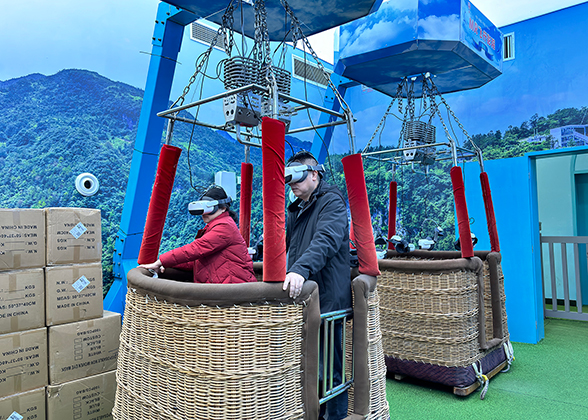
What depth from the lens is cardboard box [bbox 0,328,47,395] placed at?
2.11m

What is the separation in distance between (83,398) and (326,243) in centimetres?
171

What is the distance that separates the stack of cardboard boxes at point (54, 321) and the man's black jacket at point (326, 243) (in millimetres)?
1273

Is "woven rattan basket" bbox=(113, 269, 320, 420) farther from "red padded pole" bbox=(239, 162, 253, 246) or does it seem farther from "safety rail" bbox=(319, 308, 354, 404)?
"red padded pole" bbox=(239, 162, 253, 246)

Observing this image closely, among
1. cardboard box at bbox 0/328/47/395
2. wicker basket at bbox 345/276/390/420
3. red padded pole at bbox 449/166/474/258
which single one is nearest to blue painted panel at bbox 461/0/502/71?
red padded pole at bbox 449/166/474/258

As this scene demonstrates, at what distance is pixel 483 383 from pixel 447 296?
2.57 ft

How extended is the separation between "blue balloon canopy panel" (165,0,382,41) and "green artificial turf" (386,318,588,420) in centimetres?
305

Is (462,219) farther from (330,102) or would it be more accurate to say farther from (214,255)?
(330,102)

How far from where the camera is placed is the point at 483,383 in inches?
128

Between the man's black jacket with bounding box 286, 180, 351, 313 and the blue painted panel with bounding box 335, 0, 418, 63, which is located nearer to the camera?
the man's black jacket with bounding box 286, 180, 351, 313

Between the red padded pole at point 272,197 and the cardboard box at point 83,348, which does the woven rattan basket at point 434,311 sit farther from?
the cardboard box at point 83,348

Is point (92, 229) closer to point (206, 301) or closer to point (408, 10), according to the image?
point (206, 301)

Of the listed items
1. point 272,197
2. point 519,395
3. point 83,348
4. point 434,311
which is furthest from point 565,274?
point 83,348

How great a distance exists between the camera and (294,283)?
5.39 ft

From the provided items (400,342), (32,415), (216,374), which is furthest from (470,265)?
(32,415)
